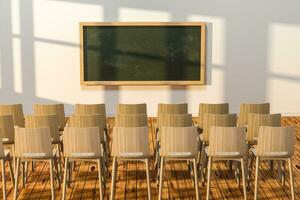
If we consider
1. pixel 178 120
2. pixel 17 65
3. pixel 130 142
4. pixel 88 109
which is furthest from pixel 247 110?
pixel 17 65

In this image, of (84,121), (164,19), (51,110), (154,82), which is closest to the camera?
(84,121)

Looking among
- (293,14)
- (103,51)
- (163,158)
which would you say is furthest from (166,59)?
(163,158)

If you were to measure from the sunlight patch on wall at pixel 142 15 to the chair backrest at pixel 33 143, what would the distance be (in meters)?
6.27

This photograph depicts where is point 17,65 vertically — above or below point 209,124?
above

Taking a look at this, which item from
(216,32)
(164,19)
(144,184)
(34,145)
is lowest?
(144,184)

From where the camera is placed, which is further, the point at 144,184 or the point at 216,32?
the point at 216,32

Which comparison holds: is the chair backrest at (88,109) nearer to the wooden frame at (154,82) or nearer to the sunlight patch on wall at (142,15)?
the wooden frame at (154,82)

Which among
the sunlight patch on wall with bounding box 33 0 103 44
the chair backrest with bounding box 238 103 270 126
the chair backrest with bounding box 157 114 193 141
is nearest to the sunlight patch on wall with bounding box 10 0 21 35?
the sunlight patch on wall with bounding box 33 0 103 44

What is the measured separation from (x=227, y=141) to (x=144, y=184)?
1.43m

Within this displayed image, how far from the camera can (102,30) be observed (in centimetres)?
1225

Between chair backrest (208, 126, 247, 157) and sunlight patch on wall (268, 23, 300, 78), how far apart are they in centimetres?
641

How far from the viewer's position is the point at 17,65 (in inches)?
486

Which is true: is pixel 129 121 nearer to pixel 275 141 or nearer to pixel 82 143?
pixel 82 143

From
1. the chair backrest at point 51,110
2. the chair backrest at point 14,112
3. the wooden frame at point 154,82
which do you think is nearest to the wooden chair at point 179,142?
→ the chair backrest at point 51,110
